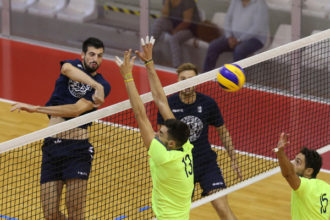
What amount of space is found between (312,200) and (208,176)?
197 centimetres

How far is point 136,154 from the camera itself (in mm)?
13297

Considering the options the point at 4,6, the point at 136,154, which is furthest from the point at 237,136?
the point at 4,6

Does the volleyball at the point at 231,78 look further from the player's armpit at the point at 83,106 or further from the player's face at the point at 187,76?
the player's armpit at the point at 83,106

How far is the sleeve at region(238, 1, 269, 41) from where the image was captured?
1684 centimetres

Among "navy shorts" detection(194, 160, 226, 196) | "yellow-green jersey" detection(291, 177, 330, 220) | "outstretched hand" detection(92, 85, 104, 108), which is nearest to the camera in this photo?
"yellow-green jersey" detection(291, 177, 330, 220)

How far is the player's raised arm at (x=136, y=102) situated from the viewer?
29.3ft

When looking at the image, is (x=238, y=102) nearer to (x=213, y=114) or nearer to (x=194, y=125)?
(x=213, y=114)

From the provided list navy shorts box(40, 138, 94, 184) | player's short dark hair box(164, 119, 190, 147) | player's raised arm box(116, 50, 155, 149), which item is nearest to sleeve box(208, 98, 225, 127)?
navy shorts box(40, 138, 94, 184)

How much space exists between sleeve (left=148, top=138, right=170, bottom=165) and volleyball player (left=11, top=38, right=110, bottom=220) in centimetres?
170

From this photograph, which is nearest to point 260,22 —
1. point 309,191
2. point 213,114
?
point 213,114

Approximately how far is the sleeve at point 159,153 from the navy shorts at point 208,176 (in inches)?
84.7

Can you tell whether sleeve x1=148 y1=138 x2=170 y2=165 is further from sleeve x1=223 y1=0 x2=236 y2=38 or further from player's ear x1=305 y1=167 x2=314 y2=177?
sleeve x1=223 y1=0 x2=236 y2=38

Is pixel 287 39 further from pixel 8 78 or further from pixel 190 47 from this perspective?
pixel 8 78

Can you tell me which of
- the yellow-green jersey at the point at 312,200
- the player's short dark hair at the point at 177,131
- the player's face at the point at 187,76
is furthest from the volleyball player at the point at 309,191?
the player's face at the point at 187,76
